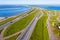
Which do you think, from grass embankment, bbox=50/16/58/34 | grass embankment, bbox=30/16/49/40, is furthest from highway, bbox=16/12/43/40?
grass embankment, bbox=50/16/58/34

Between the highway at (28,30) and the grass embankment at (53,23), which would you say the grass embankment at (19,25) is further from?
the grass embankment at (53,23)

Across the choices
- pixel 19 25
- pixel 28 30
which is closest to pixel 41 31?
pixel 28 30

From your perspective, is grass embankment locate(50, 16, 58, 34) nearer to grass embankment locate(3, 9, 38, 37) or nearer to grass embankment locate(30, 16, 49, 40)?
grass embankment locate(30, 16, 49, 40)

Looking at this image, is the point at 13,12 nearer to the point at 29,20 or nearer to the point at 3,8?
the point at 3,8

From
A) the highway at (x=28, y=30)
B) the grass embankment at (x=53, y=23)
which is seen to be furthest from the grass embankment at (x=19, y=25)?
the grass embankment at (x=53, y=23)

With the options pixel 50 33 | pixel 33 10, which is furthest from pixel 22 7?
pixel 50 33

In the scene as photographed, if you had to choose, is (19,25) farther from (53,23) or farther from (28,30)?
(53,23)
